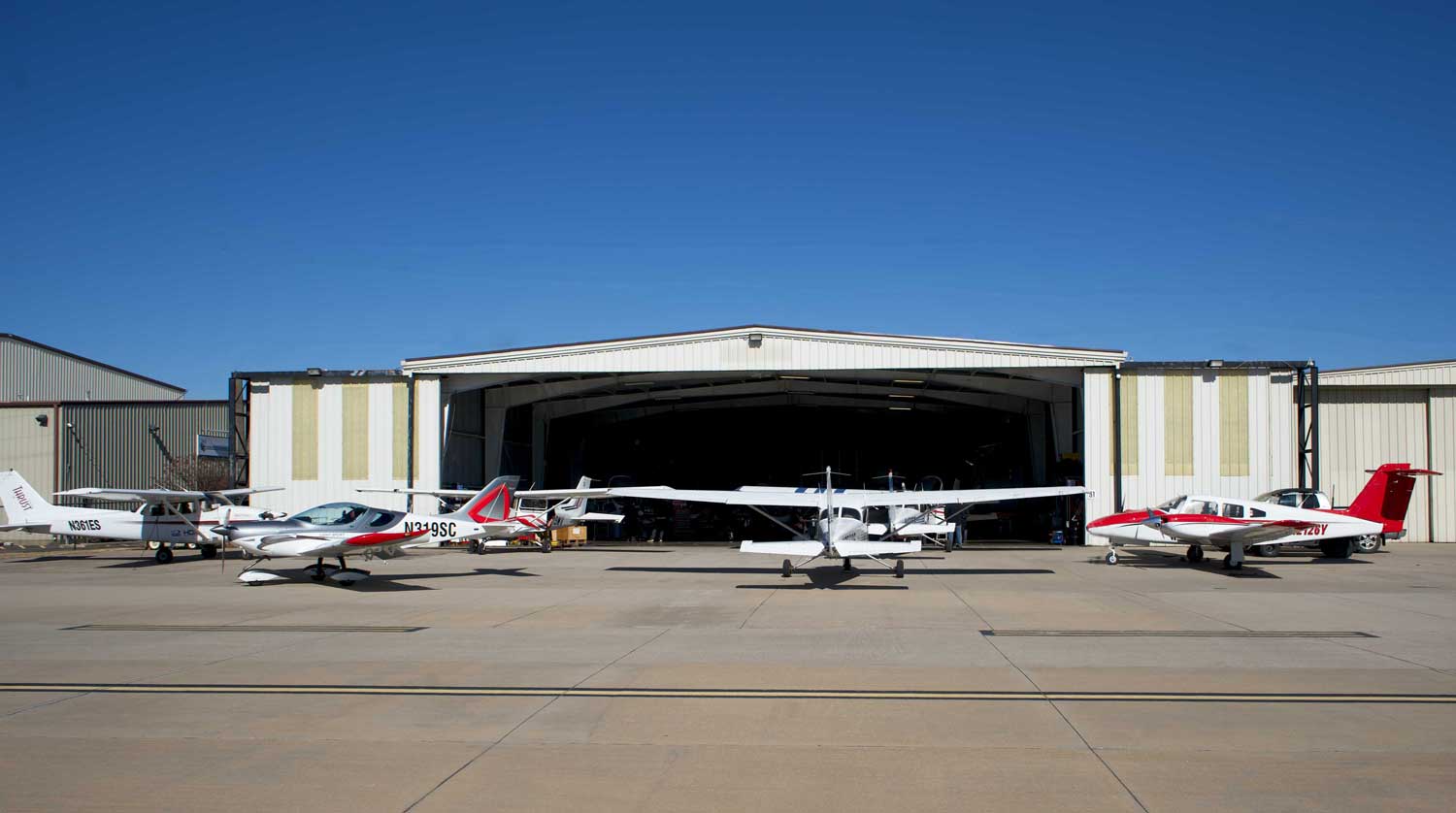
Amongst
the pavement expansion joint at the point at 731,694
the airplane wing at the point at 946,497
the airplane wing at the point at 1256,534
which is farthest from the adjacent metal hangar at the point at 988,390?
the pavement expansion joint at the point at 731,694

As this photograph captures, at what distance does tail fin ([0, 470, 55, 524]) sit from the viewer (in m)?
27.0

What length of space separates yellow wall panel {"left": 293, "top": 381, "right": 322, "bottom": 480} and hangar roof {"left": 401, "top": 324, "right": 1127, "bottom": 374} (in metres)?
3.55

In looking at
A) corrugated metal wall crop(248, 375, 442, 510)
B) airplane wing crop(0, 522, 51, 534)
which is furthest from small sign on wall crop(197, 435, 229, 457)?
airplane wing crop(0, 522, 51, 534)

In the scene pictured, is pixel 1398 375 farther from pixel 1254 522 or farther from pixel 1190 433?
pixel 1254 522

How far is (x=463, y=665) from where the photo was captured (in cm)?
1036

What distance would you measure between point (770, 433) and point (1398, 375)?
33586 millimetres

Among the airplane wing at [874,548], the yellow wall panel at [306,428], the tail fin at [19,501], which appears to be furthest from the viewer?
the yellow wall panel at [306,428]

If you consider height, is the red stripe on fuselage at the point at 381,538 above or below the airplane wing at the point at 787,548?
above

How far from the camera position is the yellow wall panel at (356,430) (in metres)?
35.0

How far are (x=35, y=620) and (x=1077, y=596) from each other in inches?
649

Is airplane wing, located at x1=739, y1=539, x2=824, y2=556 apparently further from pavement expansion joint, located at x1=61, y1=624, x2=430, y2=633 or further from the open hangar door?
the open hangar door

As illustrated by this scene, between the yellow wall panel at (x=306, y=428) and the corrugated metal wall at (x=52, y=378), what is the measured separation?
69.9 ft

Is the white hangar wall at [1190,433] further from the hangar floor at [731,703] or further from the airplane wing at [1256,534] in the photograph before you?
the hangar floor at [731,703]

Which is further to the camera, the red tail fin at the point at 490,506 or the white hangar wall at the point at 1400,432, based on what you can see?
the white hangar wall at the point at 1400,432
